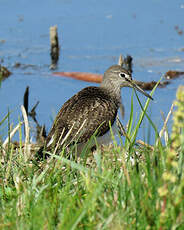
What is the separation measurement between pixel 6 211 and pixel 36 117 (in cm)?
640

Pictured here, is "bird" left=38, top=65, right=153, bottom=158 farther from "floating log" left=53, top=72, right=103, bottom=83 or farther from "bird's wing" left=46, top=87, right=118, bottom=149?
"floating log" left=53, top=72, right=103, bottom=83

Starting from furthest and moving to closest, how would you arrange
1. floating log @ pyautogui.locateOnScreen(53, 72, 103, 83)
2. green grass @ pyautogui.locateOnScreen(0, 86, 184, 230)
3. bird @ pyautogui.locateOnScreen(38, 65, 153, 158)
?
floating log @ pyautogui.locateOnScreen(53, 72, 103, 83) → bird @ pyautogui.locateOnScreen(38, 65, 153, 158) → green grass @ pyautogui.locateOnScreen(0, 86, 184, 230)

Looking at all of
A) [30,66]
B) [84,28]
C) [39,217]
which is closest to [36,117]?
[30,66]

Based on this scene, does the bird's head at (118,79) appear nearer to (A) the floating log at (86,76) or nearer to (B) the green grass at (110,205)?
(B) the green grass at (110,205)

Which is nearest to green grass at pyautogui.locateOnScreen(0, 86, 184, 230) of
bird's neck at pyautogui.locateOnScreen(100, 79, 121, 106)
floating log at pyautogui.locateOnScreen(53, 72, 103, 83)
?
bird's neck at pyautogui.locateOnScreen(100, 79, 121, 106)

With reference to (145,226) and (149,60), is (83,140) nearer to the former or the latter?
(145,226)

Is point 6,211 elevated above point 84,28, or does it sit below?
below

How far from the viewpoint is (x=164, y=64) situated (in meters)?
12.1

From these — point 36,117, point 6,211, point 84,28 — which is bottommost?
point 36,117

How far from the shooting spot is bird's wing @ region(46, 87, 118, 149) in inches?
223

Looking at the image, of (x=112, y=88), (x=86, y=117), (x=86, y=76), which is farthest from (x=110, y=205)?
(x=86, y=76)

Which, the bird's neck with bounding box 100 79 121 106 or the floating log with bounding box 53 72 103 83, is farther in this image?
the floating log with bounding box 53 72 103 83

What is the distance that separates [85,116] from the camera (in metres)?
5.86

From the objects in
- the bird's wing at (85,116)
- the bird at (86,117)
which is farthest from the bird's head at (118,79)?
the bird's wing at (85,116)
